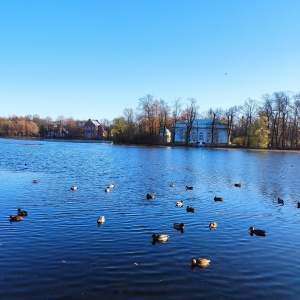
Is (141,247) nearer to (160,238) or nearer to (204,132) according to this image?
(160,238)

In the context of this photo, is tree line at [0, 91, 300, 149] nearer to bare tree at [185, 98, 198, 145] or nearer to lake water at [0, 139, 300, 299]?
bare tree at [185, 98, 198, 145]

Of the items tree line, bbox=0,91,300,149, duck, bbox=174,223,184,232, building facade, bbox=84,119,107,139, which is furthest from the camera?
building facade, bbox=84,119,107,139

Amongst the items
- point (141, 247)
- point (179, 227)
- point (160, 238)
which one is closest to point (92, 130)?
point (179, 227)

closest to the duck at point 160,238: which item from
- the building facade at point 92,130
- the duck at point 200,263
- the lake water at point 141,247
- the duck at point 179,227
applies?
the lake water at point 141,247

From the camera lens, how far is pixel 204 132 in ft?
435

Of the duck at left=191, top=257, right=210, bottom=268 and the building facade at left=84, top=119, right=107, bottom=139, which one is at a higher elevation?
the building facade at left=84, top=119, right=107, bottom=139

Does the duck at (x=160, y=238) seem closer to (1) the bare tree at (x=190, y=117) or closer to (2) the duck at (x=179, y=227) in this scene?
(2) the duck at (x=179, y=227)

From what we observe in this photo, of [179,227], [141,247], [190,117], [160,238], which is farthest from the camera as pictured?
[190,117]

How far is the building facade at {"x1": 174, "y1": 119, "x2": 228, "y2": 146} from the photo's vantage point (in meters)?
129

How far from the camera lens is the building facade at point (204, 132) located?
423 ft

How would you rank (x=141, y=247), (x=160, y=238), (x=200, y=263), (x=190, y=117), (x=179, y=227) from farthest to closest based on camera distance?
(x=190, y=117)
(x=179, y=227)
(x=160, y=238)
(x=141, y=247)
(x=200, y=263)

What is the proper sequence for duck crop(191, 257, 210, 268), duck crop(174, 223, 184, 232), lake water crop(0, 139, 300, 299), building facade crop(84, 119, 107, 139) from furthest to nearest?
1. building facade crop(84, 119, 107, 139)
2. duck crop(174, 223, 184, 232)
3. duck crop(191, 257, 210, 268)
4. lake water crop(0, 139, 300, 299)

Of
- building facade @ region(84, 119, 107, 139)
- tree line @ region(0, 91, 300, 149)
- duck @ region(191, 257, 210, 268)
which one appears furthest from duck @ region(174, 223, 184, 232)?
building facade @ region(84, 119, 107, 139)

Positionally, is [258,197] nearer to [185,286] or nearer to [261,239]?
[261,239]
